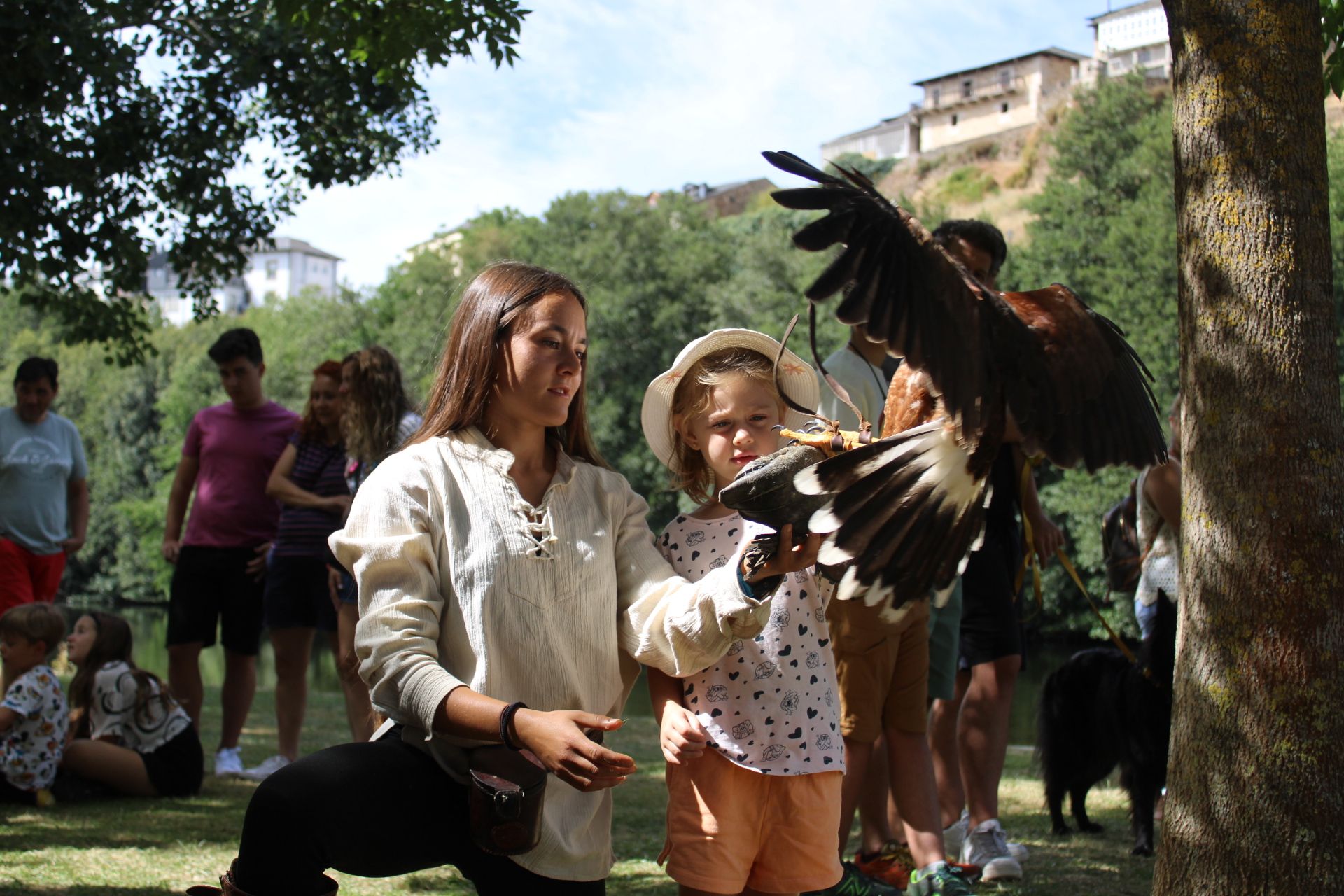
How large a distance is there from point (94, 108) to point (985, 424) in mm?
6299

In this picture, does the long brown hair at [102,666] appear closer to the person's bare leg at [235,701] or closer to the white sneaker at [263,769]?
the person's bare leg at [235,701]

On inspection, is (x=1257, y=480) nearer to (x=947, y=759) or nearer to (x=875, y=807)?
(x=875, y=807)

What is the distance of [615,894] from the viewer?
3.54 m

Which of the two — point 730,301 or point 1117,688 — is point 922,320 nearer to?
point 1117,688

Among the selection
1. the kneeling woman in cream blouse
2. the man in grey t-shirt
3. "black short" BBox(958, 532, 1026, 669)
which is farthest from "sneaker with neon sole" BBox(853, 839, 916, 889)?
the man in grey t-shirt

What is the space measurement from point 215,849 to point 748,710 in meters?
2.37

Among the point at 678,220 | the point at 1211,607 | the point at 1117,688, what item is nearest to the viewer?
the point at 1211,607

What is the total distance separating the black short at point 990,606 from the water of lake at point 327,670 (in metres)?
9.28

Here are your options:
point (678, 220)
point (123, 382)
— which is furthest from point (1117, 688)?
point (123, 382)

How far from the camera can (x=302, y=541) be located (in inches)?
204

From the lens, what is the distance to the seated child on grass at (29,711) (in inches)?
181

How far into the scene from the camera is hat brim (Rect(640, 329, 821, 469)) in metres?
2.64

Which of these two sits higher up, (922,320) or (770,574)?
(922,320)

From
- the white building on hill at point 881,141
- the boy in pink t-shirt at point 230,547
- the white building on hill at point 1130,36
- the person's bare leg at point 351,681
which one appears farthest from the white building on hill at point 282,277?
the person's bare leg at point 351,681
